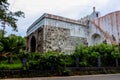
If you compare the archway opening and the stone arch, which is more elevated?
the stone arch

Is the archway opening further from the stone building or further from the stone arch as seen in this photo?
the stone arch

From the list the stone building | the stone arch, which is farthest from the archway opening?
the stone arch

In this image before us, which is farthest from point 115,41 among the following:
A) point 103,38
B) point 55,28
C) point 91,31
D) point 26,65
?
point 26,65

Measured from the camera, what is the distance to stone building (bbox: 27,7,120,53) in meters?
19.0

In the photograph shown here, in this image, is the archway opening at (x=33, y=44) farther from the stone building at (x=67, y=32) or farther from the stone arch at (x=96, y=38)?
the stone arch at (x=96, y=38)

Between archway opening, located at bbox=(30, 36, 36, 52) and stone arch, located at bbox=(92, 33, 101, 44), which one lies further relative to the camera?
stone arch, located at bbox=(92, 33, 101, 44)

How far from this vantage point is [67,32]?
20.4 metres

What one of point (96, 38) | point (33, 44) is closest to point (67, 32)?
point (33, 44)

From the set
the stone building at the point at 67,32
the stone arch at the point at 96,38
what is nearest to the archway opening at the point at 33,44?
the stone building at the point at 67,32

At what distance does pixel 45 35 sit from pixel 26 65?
25.1 ft

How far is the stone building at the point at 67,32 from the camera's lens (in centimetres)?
1895

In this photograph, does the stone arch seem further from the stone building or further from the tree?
the tree

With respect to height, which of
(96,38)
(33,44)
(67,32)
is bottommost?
(33,44)

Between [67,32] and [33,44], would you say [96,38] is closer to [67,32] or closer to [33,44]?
[67,32]
